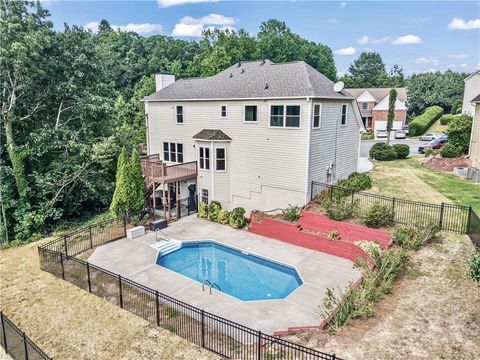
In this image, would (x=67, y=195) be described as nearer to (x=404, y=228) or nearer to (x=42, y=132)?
(x=42, y=132)

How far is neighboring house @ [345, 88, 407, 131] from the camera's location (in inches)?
2167

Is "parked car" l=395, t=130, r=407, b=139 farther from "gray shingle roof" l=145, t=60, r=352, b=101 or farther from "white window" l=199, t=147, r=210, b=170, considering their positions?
"white window" l=199, t=147, r=210, b=170

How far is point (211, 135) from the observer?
21.0m

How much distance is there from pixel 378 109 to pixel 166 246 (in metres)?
49.2

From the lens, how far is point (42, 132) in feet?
68.6

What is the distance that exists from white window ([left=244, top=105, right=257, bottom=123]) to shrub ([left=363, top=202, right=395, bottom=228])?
8285 millimetres

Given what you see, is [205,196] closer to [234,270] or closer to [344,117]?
[234,270]

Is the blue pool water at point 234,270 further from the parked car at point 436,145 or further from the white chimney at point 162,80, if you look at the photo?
the parked car at point 436,145

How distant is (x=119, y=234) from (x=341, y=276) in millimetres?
11948

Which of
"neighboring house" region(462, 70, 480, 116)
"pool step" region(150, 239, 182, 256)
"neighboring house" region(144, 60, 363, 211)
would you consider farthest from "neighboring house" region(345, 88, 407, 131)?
"pool step" region(150, 239, 182, 256)

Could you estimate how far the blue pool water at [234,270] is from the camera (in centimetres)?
1344

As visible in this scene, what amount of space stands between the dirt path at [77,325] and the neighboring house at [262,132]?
32.3 ft

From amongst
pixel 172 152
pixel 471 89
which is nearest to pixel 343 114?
pixel 172 152

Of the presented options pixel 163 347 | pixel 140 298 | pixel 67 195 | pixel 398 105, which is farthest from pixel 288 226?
pixel 398 105
